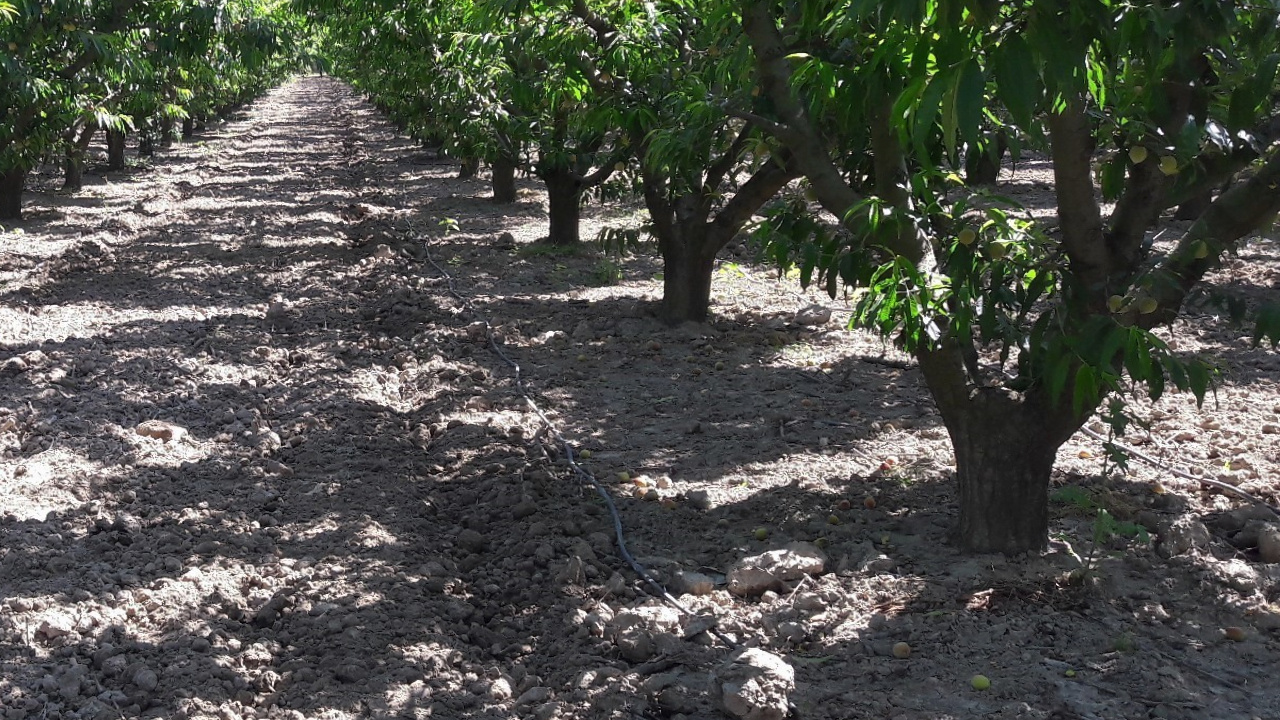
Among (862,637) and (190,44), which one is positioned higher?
(190,44)

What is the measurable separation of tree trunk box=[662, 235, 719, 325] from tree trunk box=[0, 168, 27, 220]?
8847 mm

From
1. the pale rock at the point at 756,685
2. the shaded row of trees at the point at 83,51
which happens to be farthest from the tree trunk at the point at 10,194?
the pale rock at the point at 756,685

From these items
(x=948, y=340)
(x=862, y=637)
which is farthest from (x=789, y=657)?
(x=948, y=340)

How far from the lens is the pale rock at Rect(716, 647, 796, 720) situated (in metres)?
2.92

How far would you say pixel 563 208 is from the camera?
11.1 meters

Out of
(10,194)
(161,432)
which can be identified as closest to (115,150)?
(10,194)

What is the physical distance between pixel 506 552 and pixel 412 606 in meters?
0.52

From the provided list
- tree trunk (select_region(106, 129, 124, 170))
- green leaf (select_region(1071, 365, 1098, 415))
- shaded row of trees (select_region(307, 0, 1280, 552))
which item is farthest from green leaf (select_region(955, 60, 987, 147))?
tree trunk (select_region(106, 129, 124, 170))

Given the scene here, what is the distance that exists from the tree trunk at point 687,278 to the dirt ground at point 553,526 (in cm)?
15

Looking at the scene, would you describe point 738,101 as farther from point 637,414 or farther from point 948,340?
point 637,414

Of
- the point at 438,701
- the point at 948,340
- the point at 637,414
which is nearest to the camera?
the point at 438,701

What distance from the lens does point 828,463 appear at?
501 centimetres

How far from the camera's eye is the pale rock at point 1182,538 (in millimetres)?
3793

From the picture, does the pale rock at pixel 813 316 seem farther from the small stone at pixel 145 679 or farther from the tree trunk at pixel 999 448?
the small stone at pixel 145 679
